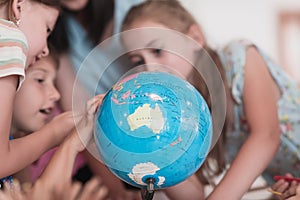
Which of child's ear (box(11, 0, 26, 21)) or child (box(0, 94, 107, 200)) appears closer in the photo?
child (box(0, 94, 107, 200))

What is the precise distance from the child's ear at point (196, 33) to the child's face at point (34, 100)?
0.47m

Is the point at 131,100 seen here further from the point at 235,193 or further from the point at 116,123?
the point at 235,193

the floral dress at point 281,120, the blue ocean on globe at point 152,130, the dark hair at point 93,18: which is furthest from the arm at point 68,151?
the dark hair at point 93,18

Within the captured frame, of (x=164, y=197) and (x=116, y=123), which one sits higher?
(x=116, y=123)

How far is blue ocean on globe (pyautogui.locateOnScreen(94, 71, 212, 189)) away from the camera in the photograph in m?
0.87

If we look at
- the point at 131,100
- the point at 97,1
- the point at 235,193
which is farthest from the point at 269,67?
the point at 131,100

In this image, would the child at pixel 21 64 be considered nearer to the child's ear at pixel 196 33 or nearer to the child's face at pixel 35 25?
the child's face at pixel 35 25

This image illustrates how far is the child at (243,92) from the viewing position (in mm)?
1222

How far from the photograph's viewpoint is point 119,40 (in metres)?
1.25

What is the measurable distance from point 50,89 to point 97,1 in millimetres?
614

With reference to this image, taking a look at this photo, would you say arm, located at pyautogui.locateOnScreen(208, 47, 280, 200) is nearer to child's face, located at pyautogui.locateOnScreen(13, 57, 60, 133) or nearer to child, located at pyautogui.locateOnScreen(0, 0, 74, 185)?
child, located at pyautogui.locateOnScreen(0, 0, 74, 185)

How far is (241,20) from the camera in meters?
4.49

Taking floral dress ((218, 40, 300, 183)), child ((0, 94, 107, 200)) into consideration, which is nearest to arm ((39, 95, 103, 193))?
child ((0, 94, 107, 200))

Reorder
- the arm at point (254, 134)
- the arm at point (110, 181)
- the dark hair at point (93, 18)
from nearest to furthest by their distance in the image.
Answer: the arm at point (254, 134), the arm at point (110, 181), the dark hair at point (93, 18)
